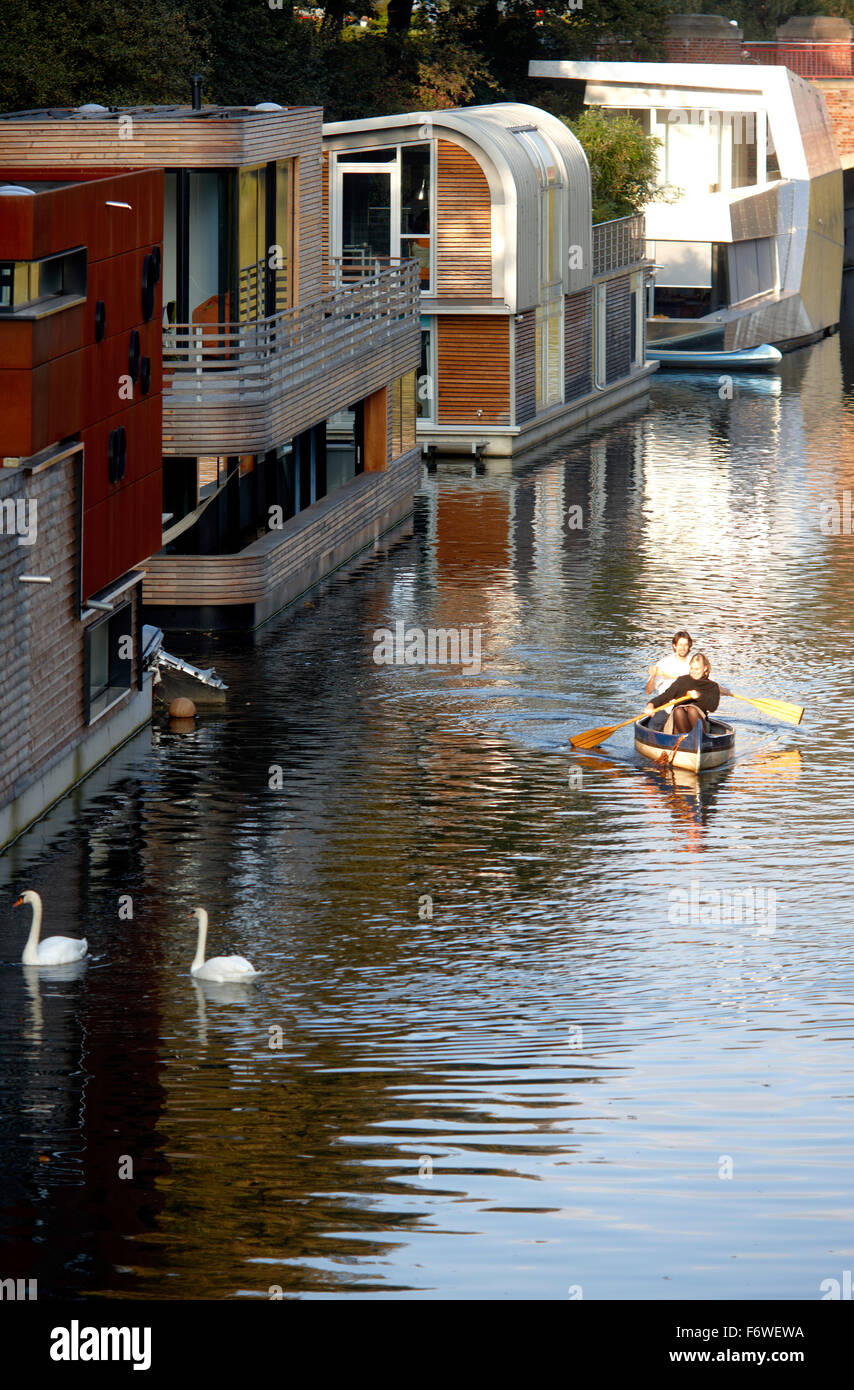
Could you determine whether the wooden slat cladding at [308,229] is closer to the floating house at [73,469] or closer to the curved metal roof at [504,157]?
the floating house at [73,469]

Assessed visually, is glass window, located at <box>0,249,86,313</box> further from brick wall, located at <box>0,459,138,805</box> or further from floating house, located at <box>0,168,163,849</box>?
brick wall, located at <box>0,459,138,805</box>

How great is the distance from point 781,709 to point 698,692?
1.77 m

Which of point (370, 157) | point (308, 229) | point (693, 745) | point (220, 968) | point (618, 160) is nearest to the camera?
point (220, 968)

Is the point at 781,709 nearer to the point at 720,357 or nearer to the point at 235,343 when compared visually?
the point at 235,343

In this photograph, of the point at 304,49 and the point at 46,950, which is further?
the point at 304,49

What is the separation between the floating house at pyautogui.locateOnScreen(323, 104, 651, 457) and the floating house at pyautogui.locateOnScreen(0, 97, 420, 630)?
9.81 meters

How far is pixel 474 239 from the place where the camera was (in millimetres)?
48469

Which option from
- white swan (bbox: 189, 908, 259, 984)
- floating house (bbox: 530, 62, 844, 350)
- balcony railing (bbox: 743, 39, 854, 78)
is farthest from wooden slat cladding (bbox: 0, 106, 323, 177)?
balcony railing (bbox: 743, 39, 854, 78)

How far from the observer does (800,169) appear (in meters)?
74.1

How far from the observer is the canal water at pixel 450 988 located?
43.8 feet

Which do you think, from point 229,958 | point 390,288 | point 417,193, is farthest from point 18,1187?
point 417,193

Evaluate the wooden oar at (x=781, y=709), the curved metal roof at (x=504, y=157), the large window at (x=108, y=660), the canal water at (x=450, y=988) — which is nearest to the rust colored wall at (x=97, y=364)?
the large window at (x=108, y=660)

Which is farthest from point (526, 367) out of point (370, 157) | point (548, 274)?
point (370, 157)

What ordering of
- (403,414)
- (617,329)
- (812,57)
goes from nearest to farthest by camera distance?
(403,414), (617,329), (812,57)
